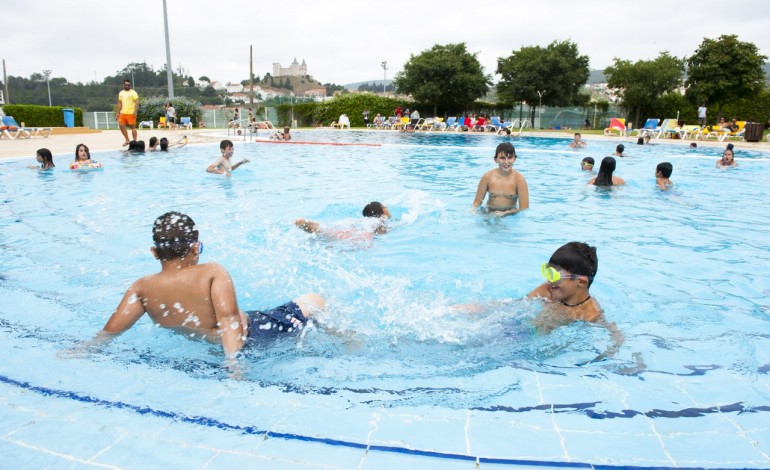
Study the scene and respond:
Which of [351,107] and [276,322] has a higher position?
[351,107]

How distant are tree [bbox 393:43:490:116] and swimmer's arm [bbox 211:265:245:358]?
3684 cm

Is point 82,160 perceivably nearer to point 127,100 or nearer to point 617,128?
point 127,100

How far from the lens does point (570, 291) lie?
319cm

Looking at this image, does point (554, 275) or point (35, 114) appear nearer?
point (554, 275)

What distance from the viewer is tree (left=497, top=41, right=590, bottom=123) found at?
117 ft

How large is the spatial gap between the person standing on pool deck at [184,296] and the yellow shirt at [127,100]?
41.4 ft

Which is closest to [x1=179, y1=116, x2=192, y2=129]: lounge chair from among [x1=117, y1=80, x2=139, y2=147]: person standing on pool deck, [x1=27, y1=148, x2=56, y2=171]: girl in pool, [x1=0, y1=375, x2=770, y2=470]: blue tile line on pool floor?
[x1=117, y1=80, x2=139, y2=147]: person standing on pool deck

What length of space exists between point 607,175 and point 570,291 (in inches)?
266

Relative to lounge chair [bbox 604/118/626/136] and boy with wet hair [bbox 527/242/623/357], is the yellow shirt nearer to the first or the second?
boy with wet hair [bbox 527/242/623/357]

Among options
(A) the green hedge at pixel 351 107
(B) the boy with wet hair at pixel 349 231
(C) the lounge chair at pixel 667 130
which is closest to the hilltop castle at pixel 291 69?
A: (A) the green hedge at pixel 351 107

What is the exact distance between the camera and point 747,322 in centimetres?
361

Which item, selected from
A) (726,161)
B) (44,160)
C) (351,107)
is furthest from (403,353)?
(351,107)

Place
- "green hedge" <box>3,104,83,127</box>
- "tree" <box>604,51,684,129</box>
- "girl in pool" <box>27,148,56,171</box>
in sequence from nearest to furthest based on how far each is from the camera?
1. "girl in pool" <box>27,148,56,171</box>
2. "green hedge" <box>3,104,83,127</box>
3. "tree" <box>604,51,684,129</box>

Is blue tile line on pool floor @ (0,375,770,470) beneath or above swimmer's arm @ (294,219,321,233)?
beneath
